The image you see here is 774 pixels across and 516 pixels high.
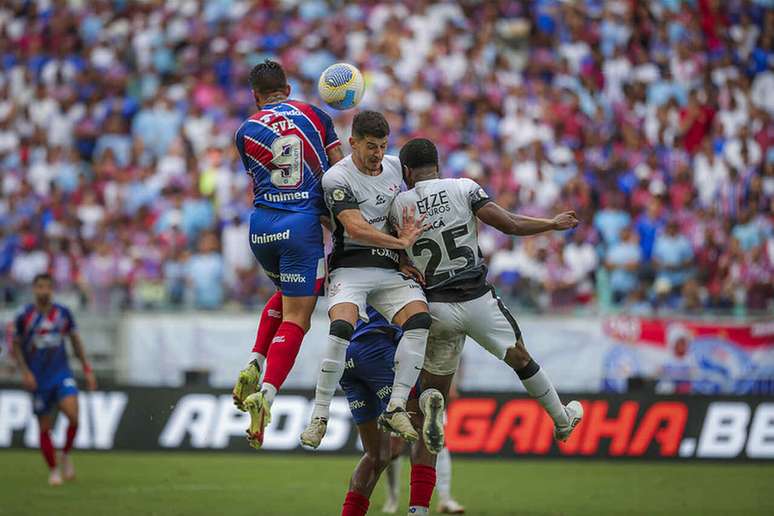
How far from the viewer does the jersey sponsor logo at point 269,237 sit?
10.8m

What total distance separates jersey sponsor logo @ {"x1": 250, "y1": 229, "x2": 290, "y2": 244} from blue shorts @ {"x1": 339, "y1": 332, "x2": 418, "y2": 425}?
110 cm

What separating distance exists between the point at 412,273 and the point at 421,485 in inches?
67.0

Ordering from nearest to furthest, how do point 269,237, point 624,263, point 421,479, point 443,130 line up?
point 421,479 < point 269,237 < point 624,263 < point 443,130

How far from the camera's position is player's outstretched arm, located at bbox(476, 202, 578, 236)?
1050 cm

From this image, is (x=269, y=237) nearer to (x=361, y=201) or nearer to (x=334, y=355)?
(x=361, y=201)

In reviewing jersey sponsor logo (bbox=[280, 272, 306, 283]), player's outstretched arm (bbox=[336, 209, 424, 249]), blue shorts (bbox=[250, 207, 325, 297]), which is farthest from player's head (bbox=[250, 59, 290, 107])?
jersey sponsor logo (bbox=[280, 272, 306, 283])

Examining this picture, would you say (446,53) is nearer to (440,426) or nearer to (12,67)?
(12,67)

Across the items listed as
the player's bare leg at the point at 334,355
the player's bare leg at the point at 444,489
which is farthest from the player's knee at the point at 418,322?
the player's bare leg at the point at 444,489

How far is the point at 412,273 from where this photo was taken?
1078 centimetres

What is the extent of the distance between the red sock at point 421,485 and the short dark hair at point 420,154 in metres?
2.44

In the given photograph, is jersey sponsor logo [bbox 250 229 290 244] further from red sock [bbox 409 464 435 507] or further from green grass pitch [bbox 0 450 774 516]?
green grass pitch [bbox 0 450 774 516]

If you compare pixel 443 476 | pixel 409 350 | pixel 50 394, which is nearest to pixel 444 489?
pixel 443 476

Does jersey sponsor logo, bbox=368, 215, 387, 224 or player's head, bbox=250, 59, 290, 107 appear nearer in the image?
jersey sponsor logo, bbox=368, 215, 387, 224

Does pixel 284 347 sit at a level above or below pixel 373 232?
below
